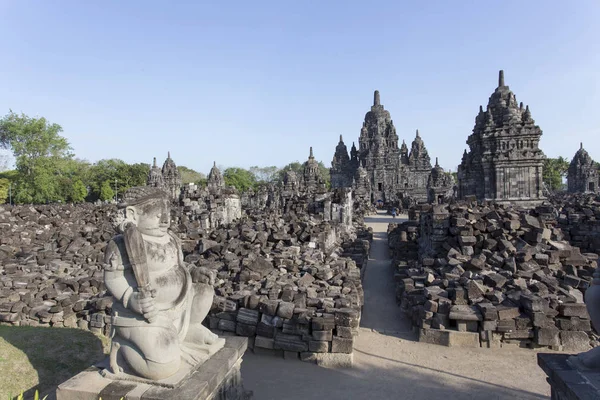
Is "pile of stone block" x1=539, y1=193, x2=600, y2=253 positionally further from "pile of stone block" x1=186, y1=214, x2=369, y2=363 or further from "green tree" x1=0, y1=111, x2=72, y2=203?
"green tree" x1=0, y1=111, x2=72, y2=203

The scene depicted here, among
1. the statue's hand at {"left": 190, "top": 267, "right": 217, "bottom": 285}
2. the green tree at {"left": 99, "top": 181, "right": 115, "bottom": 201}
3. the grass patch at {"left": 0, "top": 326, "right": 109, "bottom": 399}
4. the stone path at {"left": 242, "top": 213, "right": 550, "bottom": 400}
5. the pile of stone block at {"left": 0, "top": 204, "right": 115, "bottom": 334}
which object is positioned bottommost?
the stone path at {"left": 242, "top": 213, "right": 550, "bottom": 400}

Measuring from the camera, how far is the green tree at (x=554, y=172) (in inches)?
1991

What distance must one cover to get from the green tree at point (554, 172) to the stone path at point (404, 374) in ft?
175

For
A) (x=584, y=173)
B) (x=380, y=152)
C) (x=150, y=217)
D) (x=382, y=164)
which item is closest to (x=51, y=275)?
(x=150, y=217)

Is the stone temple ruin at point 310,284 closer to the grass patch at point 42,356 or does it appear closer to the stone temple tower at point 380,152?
the grass patch at point 42,356

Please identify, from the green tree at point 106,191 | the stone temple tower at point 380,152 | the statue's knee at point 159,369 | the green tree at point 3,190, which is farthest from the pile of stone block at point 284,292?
the green tree at point 106,191

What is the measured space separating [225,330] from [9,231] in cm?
1230

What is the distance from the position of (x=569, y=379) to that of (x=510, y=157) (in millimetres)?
19191

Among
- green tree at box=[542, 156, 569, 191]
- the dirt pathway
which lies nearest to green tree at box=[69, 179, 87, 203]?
the dirt pathway

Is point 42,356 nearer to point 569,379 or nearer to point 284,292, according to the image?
point 284,292

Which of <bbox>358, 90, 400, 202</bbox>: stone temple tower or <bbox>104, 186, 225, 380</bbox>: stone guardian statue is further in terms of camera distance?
<bbox>358, 90, 400, 202</bbox>: stone temple tower

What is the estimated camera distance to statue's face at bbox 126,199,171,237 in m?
2.87

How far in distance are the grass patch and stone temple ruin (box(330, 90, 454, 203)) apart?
3284 centimetres

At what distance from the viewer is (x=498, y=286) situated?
6520 mm
